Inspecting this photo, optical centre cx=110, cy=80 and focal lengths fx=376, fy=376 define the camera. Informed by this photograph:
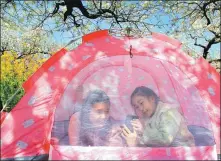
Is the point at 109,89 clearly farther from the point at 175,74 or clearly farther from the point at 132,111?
the point at 175,74

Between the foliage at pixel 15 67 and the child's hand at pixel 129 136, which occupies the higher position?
the foliage at pixel 15 67

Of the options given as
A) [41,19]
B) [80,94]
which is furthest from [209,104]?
[41,19]

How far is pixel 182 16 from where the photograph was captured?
1052cm

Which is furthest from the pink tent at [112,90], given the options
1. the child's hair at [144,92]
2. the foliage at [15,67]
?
the foliage at [15,67]

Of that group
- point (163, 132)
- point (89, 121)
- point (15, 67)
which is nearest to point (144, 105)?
point (163, 132)

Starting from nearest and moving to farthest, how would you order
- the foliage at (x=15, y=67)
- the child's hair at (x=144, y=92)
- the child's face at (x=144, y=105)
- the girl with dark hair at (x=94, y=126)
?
the girl with dark hair at (x=94, y=126) < the child's face at (x=144, y=105) < the child's hair at (x=144, y=92) < the foliage at (x=15, y=67)

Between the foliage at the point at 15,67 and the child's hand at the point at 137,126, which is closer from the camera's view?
the child's hand at the point at 137,126

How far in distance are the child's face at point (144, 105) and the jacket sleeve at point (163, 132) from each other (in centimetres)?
12

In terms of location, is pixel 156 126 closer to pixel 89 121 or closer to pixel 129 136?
pixel 129 136

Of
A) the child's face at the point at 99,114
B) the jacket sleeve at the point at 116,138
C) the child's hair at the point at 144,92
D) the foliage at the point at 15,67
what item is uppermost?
the foliage at the point at 15,67

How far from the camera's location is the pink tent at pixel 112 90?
3270mm

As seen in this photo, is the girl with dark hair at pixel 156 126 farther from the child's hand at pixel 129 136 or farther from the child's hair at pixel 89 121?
the child's hair at pixel 89 121

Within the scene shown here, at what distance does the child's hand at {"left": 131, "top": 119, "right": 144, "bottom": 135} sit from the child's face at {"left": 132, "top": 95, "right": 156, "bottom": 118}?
95 millimetres

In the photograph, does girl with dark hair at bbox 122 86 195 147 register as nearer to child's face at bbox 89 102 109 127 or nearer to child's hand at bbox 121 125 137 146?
child's hand at bbox 121 125 137 146
